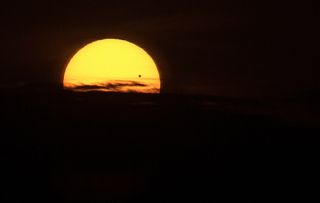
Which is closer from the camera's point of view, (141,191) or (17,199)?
(17,199)

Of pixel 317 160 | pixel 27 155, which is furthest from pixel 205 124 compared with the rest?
pixel 27 155

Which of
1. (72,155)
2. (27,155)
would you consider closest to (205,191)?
(72,155)

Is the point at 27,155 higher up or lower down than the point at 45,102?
lower down

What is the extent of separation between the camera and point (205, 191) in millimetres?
11094

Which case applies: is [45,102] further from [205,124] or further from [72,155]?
[205,124]

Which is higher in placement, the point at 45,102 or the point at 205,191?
the point at 45,102

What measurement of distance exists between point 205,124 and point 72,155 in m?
3.74

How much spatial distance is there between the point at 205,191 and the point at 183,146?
1738 mm

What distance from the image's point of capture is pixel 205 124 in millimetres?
13844

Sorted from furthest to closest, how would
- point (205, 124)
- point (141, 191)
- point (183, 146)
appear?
point (205, 124) < point (183, 146) < point (141, 191)

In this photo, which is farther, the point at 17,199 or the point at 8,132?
the point at 8,132

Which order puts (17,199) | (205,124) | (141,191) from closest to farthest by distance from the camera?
(17,199)
(141,191)
(205,124)

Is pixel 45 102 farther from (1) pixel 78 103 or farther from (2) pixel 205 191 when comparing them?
(2) pixel 205 191

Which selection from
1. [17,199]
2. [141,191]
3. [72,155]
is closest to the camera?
[17,199]
